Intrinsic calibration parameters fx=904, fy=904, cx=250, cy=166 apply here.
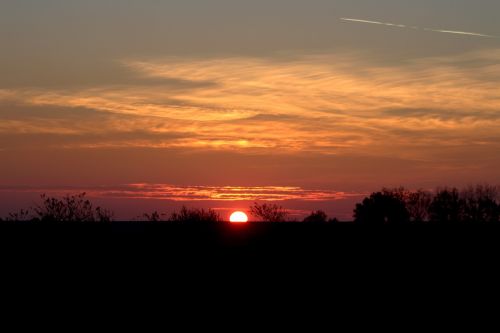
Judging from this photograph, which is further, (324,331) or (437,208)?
(437,208)

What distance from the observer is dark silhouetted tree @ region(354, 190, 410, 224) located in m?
75.4

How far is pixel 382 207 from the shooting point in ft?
255

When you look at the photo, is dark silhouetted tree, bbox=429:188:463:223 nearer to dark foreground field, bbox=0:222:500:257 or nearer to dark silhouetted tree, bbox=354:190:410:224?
dark silhouetted tree, bbox=354:190:410:224

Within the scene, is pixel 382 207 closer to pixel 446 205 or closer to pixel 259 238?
pixel 446 205

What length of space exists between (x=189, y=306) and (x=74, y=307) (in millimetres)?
2978

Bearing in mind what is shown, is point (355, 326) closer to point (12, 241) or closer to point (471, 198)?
point (12, 241)

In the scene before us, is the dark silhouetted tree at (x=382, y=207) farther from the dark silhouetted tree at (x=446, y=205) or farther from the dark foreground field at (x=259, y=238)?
the dark foreground field at (x=259, y=238)

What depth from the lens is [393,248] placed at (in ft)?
88.4

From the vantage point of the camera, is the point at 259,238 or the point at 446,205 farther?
the point at 446,205

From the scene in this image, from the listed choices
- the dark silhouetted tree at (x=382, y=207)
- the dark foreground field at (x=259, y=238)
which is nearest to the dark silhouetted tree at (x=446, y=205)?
the dark silhouetted tree at (x=382, y=207)

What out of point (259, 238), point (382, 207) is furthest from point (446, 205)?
point (259, 238)

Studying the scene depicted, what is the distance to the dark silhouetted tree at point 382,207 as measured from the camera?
7538 cm

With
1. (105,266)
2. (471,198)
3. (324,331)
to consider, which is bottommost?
(324,331)

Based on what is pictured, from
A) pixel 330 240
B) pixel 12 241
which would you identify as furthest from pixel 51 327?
pixel 330 240
